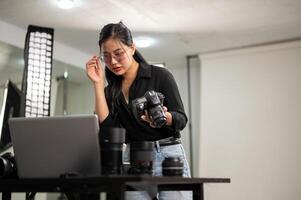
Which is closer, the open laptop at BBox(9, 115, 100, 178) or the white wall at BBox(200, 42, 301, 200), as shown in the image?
the open laptop at BBox(9, 115, 100, 178)

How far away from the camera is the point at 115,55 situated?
4.43ft

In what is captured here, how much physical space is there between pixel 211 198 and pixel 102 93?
267cm

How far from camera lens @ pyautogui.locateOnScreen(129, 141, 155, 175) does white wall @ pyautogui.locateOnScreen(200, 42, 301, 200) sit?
9.03 ft

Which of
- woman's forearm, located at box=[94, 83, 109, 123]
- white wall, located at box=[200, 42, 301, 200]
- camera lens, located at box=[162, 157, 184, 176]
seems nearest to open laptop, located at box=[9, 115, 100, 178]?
camera lens, located at box=[162, 157, 184, 176]

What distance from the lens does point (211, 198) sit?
12.1 feet

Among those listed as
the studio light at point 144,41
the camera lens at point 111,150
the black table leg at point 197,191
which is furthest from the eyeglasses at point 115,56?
the studio light at point 144,41

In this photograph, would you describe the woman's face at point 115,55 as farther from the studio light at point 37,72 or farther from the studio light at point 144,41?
the studio light at point 144,41

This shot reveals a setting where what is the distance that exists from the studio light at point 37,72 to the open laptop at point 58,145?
1.68 metres

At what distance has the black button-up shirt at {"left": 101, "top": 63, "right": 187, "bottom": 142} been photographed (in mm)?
1270

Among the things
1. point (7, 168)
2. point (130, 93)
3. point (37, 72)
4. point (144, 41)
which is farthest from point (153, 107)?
point (144, 41)

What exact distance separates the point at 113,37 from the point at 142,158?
511 millimetres

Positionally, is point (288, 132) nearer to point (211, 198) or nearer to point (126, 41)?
point (211, 198)

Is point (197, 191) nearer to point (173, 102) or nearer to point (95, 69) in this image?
point (173, 102)

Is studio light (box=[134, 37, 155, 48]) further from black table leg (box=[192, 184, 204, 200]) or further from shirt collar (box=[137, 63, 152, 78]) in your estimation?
black table leg (box=[192, 184, 204, 200])
